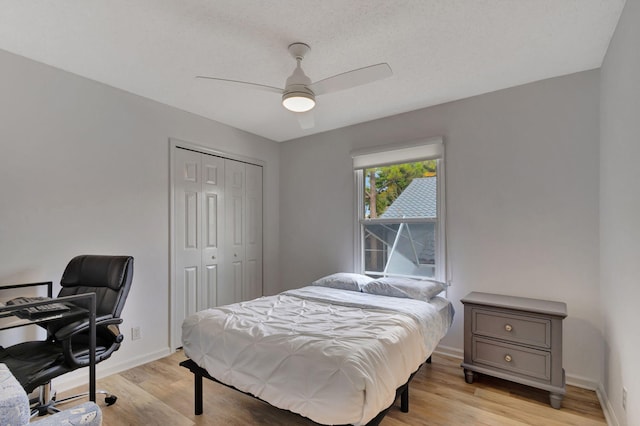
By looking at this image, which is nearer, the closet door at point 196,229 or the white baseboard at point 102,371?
the white baseboard at point 102,371

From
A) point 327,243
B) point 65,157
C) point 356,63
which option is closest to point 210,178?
point 65,157

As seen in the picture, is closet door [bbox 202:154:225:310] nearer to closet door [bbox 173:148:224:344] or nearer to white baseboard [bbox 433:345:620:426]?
closet door [bbox 173:148:224:344]

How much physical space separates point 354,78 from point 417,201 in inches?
70.9

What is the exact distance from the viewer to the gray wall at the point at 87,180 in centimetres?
232

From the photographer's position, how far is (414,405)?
89.5 inches

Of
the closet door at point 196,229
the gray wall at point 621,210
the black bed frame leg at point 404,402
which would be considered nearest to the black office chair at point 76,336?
the closet door at point 196,229

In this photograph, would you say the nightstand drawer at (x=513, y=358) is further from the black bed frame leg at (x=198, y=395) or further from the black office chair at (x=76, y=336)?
the black office chair at (x=76, y=336)

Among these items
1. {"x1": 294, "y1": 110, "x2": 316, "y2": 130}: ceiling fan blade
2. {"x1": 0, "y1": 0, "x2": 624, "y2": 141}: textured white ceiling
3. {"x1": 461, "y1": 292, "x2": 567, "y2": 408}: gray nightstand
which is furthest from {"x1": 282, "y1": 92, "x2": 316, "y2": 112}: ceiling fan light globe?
{"x1": 461, "y1": 292, "x2": 567, "y2": 408}: gray nightstand

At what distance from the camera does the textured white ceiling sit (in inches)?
72.0

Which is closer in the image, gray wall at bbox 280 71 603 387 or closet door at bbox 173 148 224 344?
gray wall at bbox 280 71 603 387

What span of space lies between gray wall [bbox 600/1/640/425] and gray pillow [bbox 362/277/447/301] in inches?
47.4

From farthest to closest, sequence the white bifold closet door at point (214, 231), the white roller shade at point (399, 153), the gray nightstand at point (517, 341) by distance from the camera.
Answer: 1. the white bifold closet door at point (214, 231)
2. the white roller shade at point (399, 153)
3. the gray nightstand at point (517, 341)

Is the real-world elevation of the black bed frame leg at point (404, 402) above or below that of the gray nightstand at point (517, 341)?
below

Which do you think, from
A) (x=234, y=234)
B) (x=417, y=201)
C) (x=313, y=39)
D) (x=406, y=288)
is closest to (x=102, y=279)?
(x=234, y=234)
